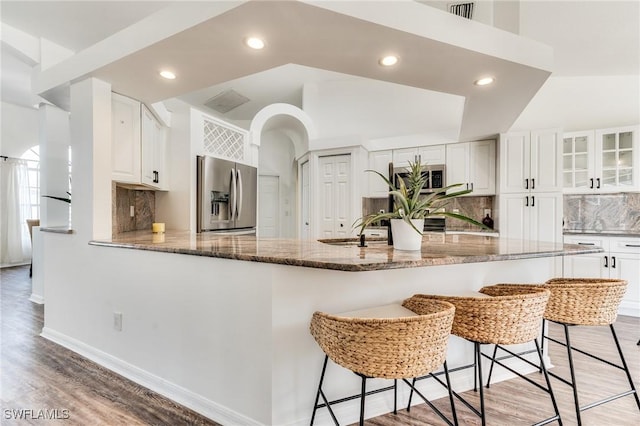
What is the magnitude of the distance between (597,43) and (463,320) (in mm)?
3650

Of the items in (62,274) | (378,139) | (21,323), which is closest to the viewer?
(62,274)

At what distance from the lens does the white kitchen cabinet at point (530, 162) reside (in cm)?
371

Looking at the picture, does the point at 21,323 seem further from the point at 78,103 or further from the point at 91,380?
the point at 78,103

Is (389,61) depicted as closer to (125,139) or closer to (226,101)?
(125,139)

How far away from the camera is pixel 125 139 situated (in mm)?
2691

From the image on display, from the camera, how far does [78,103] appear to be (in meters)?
2.44

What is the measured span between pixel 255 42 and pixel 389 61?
859 millimetres

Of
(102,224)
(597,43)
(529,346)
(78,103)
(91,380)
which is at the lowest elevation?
(91,380)

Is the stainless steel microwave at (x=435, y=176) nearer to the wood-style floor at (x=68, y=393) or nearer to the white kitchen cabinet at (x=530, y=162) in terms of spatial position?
the white kitchen cabinet at (x=530, y=162)

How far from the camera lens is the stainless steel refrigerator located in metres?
3.61

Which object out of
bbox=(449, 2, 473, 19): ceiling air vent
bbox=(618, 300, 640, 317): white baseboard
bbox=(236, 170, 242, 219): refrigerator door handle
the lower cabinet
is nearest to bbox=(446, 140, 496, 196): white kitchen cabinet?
the lower cabinet

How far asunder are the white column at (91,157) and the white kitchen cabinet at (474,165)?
4020mm

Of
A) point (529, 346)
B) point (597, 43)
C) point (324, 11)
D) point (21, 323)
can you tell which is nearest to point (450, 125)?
point (597, 43)

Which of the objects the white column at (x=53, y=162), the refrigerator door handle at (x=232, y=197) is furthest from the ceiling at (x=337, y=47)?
the refrigerator door handle at (x=232, y=197)
